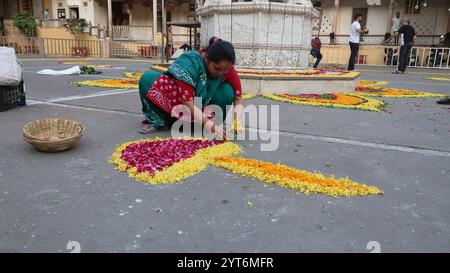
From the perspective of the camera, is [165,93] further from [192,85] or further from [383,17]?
[383,17]

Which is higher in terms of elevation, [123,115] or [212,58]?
[212,58]

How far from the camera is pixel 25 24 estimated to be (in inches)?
922

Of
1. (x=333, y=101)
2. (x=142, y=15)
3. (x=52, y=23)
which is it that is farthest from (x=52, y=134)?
(x=142, y=15)

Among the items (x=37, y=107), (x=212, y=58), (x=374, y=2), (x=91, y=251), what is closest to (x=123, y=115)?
(x=37, y=107)

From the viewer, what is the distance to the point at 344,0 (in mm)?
21500

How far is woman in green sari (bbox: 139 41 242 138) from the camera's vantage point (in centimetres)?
300

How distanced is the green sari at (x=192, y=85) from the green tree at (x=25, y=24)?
79.4ft

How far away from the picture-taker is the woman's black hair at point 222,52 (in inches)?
112

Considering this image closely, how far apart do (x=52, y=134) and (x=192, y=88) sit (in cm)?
130

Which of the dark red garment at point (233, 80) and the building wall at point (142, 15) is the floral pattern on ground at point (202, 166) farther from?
the building wall at point (142, 15)

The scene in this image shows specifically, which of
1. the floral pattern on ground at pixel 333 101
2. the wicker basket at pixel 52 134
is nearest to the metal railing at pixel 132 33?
the floral pattern on ground at pixel 333 101

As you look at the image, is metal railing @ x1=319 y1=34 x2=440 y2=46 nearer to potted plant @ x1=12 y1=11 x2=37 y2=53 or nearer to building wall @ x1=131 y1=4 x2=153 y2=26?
building wall @ x1=131 y1=4 x2=153 y2=26
